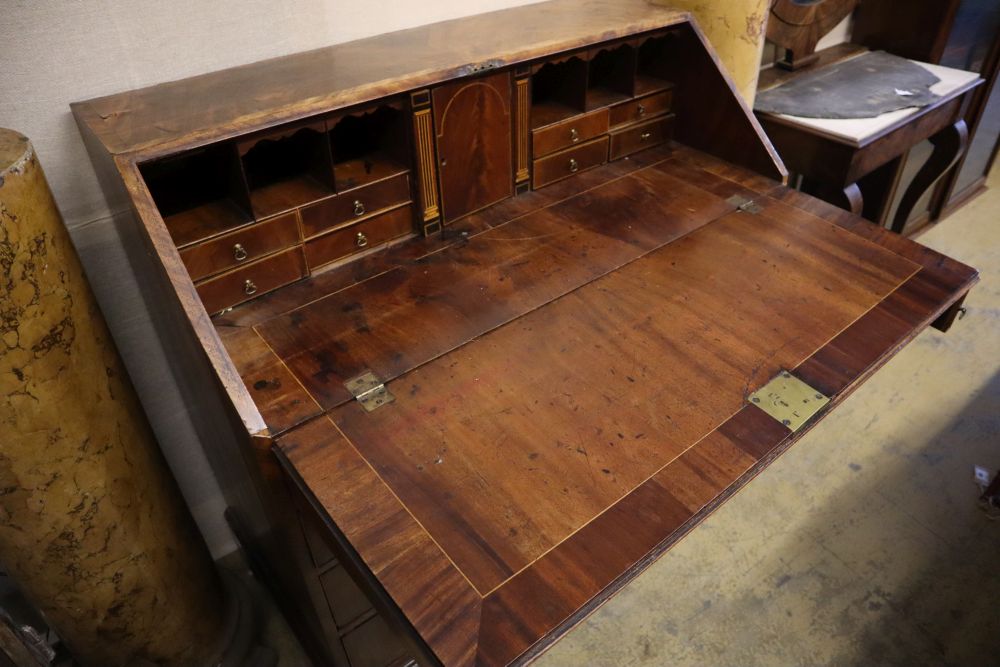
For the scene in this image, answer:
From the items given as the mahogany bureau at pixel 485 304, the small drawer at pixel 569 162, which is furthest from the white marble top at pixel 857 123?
the small drawer at pixel 569 162

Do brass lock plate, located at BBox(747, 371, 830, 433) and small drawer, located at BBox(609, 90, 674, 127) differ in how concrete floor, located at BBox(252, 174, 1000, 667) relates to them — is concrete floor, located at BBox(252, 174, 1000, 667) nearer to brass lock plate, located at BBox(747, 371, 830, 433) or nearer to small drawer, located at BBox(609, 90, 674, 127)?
brass lock plate, located at BBox(747, 371, 830, 433)

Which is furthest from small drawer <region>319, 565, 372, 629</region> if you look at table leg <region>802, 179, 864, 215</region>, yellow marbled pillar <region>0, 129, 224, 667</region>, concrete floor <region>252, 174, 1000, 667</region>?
table leg <region>802, 179, 864, 215</region>

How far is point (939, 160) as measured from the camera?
8.91 ft

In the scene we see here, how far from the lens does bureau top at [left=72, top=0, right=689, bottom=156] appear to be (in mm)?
1167

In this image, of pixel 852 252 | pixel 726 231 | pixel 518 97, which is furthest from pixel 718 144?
pixel 518 97

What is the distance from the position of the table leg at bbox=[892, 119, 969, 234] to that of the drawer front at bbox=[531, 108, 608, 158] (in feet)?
5.75

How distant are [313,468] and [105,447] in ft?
1.81

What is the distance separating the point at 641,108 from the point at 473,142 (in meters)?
0.56

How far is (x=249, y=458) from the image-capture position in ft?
3.89

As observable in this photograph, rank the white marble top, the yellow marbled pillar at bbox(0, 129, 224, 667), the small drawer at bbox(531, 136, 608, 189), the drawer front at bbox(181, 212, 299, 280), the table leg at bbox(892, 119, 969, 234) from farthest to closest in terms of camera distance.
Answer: the table leg at bbox(892, 119, 969, 234)
the white marble top
the small drawer at bbox(531, 136, 608, 189)
the drawer front at bbox(181, 212, 299, 280)
the yellow marbled pillar at bbox(0, 129, 224, 667)

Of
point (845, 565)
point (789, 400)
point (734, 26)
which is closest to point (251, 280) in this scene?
point (789, 400)

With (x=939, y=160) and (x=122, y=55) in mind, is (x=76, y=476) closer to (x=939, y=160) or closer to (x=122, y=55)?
(x=122, y=55)

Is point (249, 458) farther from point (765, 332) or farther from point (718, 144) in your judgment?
point (718, 144)

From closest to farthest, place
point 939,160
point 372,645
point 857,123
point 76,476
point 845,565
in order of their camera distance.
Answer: point 76,476, point 372,645, point 845,565, point 857,123, point 939,160
